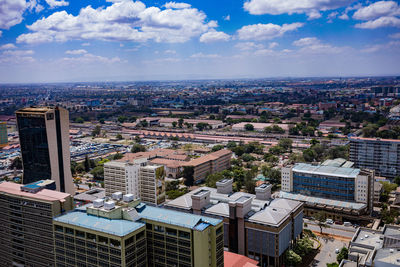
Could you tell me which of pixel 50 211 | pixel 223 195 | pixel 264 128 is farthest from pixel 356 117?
pixel 50 211

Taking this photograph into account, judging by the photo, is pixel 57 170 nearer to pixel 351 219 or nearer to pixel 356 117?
pixel 351 219

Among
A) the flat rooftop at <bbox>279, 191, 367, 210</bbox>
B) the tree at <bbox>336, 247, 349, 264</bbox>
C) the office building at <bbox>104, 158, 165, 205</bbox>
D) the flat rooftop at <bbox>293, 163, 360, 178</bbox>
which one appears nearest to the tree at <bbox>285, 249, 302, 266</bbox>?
the tree at <bbox>336, 247, 349, 264</bbox>

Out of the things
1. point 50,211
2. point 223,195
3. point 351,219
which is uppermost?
point 50,211

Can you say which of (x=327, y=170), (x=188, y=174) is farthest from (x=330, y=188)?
(x=188, y=174)

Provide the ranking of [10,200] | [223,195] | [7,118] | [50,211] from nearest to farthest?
1. [50,211]
2. [10,200]
3. [223,195]
4. [7,118]

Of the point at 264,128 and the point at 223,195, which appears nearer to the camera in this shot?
the point at 223,195

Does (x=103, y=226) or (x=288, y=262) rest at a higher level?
(x=103, y=226)
